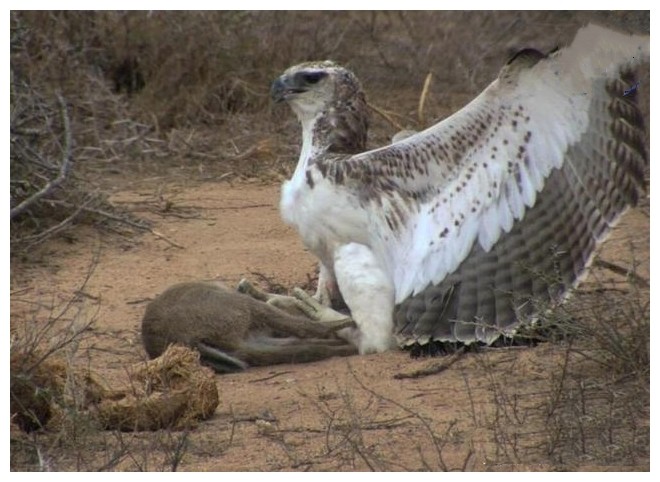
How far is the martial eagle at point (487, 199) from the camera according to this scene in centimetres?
656

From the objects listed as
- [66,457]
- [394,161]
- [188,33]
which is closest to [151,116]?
[188,33]

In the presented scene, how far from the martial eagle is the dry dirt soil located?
202 millimetres

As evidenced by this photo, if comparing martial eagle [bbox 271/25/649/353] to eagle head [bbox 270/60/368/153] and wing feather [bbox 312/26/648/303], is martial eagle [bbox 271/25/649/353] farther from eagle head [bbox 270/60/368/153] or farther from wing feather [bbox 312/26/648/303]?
eagle head [bbox 270/60/368/153]

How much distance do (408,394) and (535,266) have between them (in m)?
0.98

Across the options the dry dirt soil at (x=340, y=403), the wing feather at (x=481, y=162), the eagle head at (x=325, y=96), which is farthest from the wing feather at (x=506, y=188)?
the eagle head at (x=325, y=96)

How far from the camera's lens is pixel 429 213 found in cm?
692

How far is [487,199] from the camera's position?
6.79 metres

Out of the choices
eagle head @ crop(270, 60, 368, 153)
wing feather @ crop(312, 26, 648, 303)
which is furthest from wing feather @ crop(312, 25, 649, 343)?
eagle head @ crop(270, 60, 368, 153)

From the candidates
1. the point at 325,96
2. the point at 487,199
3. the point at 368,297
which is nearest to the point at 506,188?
the point at 487,199

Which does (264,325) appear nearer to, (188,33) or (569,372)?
(569,372)

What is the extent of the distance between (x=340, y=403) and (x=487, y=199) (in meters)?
1.35

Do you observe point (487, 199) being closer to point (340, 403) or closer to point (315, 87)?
point (315, 87)

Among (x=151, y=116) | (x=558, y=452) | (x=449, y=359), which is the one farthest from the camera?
(x=151, y=116)

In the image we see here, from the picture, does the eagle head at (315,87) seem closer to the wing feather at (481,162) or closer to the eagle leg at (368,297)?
the wing feather at (481,162)
